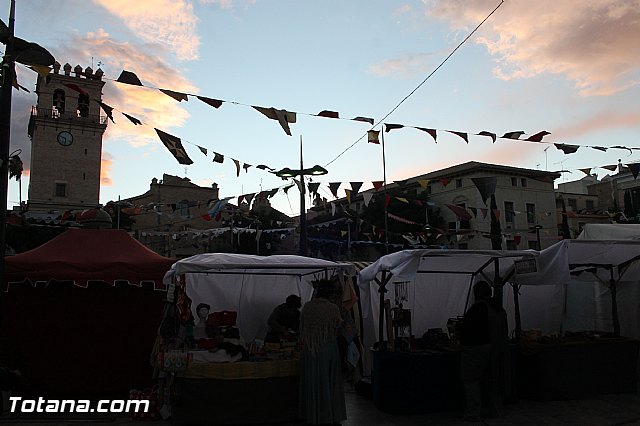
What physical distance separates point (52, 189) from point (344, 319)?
4159 cm

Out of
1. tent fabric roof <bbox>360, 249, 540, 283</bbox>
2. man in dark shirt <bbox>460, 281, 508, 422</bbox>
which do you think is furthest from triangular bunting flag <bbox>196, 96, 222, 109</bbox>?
man in dark shirt <bbox>460, 281, 508, 422</bbox>

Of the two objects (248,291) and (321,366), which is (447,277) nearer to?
(248,291)

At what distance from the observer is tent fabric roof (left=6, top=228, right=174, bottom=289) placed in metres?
7.39

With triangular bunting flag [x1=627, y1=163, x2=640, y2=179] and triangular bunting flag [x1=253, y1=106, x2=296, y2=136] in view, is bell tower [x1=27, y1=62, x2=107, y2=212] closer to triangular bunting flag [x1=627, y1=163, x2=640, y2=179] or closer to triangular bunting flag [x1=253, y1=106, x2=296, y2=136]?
triangular bunting flag [x1=253, y1=106, x2=296, y2=136]

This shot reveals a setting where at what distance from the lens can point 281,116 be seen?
28.1 ft

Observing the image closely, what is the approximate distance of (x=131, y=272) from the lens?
7594 mm

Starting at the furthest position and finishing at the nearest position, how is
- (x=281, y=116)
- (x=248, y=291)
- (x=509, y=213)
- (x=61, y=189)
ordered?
(x=509, y=213)
(x=61, y=189)
(x=248, y=291)
(x=281, y=116)

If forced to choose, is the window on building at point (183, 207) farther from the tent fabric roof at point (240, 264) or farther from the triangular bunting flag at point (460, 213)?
the tent fabric roof at point (240, 264)

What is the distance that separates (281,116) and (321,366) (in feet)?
14.5

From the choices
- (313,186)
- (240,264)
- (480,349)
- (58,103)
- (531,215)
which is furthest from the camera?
(531,215)

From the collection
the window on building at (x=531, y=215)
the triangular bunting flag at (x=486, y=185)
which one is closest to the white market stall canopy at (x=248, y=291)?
the triangular bunting flag at (x=486, y=185)

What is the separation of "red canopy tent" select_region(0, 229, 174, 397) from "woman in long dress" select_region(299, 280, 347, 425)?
2.90 metres

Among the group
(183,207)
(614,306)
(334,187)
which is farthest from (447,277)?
(183,207)

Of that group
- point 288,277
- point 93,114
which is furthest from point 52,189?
point 288,277
